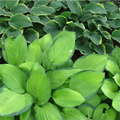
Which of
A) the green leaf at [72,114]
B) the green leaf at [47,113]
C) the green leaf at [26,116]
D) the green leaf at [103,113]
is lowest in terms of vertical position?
the green leaf at [103,113]

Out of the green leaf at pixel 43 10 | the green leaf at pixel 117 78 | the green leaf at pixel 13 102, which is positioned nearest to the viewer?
the green leaf at pixel 13 102

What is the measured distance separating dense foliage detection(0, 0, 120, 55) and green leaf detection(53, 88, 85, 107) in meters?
A: 0.85

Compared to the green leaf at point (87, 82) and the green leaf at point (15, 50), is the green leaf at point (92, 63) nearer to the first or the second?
the green leaf at point (87, 82)

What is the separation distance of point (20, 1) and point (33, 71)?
1.31m

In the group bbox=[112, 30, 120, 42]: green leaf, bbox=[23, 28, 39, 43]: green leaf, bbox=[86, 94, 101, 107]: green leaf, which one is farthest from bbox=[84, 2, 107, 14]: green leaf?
bbox=[86, 94, 101, 107]: green leaf

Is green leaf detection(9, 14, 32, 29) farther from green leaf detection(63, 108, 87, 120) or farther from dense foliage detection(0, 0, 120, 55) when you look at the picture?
green leaf detection(63, 108, 87, 120)

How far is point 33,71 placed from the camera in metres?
1.88

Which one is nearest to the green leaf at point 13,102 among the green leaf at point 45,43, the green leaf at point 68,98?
the green leaf at point 68,98

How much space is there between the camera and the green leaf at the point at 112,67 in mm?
2225

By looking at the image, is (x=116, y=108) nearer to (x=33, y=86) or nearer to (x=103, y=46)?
(x=33, y=86)

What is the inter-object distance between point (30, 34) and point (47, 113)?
1006mm

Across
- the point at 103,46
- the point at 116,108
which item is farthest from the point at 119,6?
the point at 116,108

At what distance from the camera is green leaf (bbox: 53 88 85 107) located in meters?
1.94

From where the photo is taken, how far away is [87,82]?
2.00m
